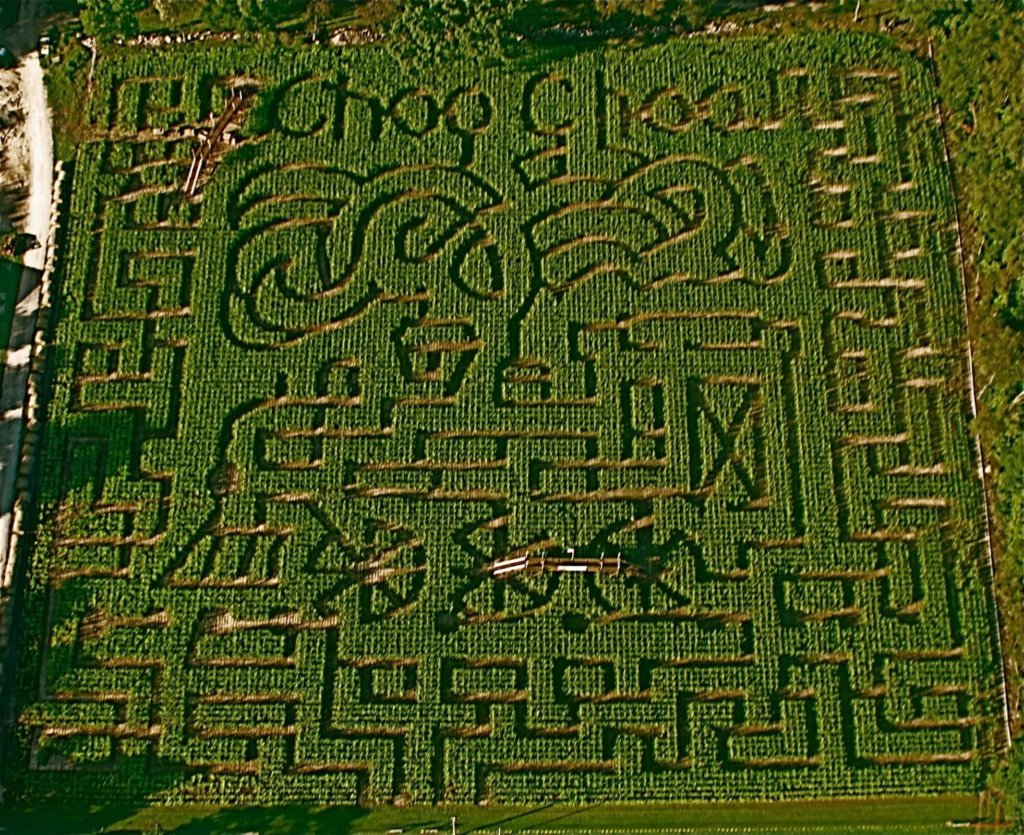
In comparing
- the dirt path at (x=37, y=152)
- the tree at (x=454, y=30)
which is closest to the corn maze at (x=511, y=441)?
the tree at (x=454, y=30)

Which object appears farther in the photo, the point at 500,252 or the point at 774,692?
the point at 500,252

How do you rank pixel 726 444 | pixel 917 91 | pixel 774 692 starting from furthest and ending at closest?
pixel 917 91
pixel 726 444
pixel 774 692

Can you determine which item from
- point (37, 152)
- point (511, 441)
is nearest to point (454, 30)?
point (511, 441)

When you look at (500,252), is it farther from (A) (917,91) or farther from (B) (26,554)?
(B) (26,554)

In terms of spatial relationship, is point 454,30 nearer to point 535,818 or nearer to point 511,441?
point 511,441

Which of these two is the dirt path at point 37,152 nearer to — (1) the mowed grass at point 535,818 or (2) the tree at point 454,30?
(2) the tree at point 454,30

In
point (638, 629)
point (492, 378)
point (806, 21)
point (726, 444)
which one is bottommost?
Result: point (638, 629)

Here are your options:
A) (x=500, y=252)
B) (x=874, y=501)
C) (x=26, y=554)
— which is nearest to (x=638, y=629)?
(x=874, y=501)

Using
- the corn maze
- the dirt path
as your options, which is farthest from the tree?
the dirt path

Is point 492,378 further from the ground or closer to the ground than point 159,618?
further from the ground
